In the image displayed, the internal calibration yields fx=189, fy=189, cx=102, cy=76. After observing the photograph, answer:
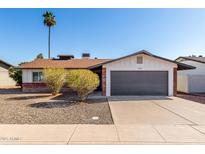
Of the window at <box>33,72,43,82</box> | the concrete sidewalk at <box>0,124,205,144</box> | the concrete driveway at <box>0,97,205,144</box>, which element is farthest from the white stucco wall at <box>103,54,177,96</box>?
the concrete sidewalk at <box>0,124,205,144</box>

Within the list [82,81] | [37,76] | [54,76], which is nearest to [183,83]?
[82,81]

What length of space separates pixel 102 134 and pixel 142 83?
11386 millimetres

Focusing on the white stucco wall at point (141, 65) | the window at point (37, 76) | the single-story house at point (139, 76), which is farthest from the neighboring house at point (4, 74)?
the white stucco wall at point (141, 65)

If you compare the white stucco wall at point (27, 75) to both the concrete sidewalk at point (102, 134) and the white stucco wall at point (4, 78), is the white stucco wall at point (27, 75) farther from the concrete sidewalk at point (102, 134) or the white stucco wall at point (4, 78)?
the concrete sidewalk at point (102, 134)

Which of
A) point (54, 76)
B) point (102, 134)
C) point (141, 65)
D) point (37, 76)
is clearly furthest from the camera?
point (37, 76)

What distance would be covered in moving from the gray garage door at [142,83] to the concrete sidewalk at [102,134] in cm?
978

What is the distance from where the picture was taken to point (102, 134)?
19.2 ft

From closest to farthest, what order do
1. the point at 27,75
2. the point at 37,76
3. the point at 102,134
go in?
the point at 102,134 < the point at 27,75 < the point at 37,76

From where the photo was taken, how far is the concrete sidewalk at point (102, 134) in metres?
5.27

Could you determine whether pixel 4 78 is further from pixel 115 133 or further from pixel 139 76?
pixel 115 133

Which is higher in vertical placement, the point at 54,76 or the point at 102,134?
the point at 54,76
